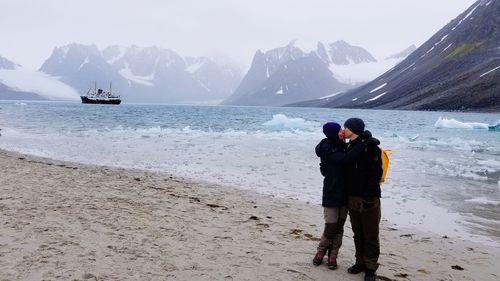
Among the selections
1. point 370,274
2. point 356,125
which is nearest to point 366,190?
point 356,125

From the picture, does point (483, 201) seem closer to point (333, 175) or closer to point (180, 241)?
point (333, 175)

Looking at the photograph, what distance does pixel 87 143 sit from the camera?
3059 centimetres

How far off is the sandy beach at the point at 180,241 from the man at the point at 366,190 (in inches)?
20.0

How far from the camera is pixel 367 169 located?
6.54 m

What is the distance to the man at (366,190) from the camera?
6.46 m

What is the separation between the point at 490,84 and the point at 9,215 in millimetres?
182535

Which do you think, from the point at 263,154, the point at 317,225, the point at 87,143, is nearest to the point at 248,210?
the point at 317,225

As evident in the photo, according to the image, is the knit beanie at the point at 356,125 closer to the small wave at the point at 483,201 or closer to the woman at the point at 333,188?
the woman at the point at 333,188

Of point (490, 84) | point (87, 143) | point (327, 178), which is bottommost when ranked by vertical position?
point (87, 143)

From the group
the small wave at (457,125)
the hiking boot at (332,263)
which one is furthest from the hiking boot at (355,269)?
the small wave at (457,125)

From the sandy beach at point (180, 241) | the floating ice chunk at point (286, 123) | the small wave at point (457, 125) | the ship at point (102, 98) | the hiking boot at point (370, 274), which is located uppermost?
the ship at point (102, 98)

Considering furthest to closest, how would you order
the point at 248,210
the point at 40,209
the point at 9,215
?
the point at 248,210
the point at 40,209
the point at 9,215

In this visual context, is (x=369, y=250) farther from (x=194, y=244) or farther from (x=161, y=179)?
(x=161, y=179)

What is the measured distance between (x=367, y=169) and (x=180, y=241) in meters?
3.68
